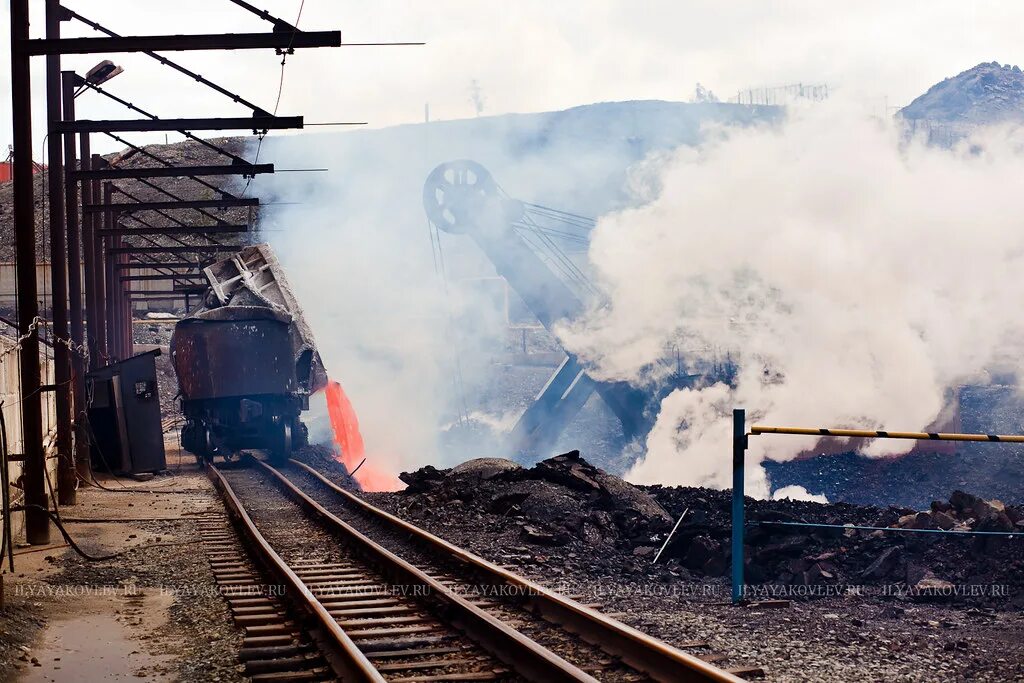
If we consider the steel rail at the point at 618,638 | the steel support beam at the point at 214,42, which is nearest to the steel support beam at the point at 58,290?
the steel support beam at the point at 214,42

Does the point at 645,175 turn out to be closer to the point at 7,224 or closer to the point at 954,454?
the point at 954,454

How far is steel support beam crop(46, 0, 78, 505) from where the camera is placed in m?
15.2

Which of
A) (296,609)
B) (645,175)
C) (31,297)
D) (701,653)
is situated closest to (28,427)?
(31,297)

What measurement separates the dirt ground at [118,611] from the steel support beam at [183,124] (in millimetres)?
5722

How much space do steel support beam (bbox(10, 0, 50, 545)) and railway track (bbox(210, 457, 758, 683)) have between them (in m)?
2.66

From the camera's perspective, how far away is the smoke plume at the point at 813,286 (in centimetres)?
2155

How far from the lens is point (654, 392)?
997 inches

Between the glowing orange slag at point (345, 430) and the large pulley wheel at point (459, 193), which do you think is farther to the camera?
the glowing orange slag at point (345, 430)

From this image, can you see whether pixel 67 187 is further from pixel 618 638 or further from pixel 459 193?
pixel 618 638

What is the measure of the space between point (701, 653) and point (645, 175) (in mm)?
54637

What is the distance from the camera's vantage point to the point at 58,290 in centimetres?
1584

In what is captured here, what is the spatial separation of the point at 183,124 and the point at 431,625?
10543 mm

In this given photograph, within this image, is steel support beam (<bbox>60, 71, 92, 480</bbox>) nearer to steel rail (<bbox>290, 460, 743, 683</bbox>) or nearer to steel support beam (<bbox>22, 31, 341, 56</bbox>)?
steel support beam (<bbox>22, 31, 341, 56</bbox>)

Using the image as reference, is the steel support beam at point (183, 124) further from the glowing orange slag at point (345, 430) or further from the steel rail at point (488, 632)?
the glowing orange slag at point (345, 430)
